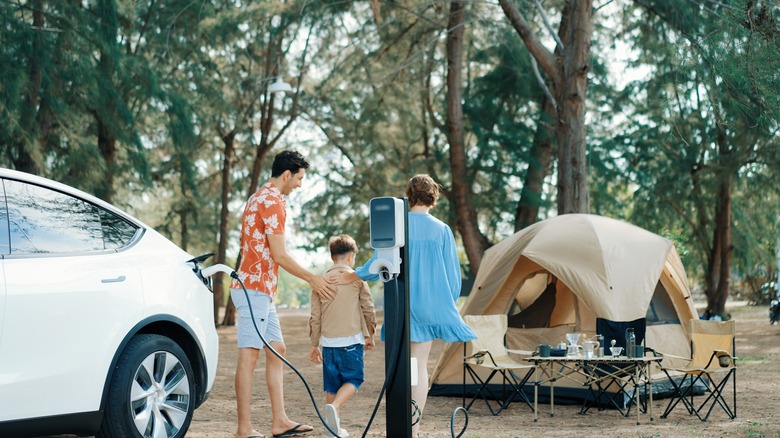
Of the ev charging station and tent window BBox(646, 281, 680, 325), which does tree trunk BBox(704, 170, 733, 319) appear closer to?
tent window BBox(646, 281, 680, 325)

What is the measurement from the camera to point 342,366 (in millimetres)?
6051

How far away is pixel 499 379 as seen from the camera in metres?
8.84

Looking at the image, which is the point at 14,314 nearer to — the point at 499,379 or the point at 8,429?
the point at 8,429

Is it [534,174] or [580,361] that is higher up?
[534,174]

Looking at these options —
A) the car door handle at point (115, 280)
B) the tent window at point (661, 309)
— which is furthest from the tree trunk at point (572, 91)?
the car door handle at point (115, 280)

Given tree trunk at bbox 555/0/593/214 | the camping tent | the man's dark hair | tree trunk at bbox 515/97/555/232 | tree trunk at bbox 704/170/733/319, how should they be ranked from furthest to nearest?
tree trunk at bbox 704/170/733/319 < tree trunk at bbox 515/97/555/232 < tree trunk at bbox 555/0/593/214 < the camping tent < the man's dark hair

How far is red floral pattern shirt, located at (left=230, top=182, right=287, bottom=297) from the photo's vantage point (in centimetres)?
574

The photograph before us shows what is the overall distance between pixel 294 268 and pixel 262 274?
0.23 meters

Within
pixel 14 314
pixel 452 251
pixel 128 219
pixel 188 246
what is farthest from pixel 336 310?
pixel 188 246

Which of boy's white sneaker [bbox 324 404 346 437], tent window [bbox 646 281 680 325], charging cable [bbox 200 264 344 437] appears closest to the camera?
charging cable [bbox 200 264 344 437]

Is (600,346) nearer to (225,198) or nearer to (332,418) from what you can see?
(332,418)

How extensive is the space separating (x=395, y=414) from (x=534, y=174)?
13.1 metres

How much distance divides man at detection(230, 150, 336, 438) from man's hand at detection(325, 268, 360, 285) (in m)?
0.07

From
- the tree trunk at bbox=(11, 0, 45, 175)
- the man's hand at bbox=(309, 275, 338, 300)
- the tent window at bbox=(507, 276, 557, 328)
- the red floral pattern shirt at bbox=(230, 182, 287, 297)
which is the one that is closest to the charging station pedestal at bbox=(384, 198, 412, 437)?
the man's hand at bbox=(309, 275, 338, 300)
